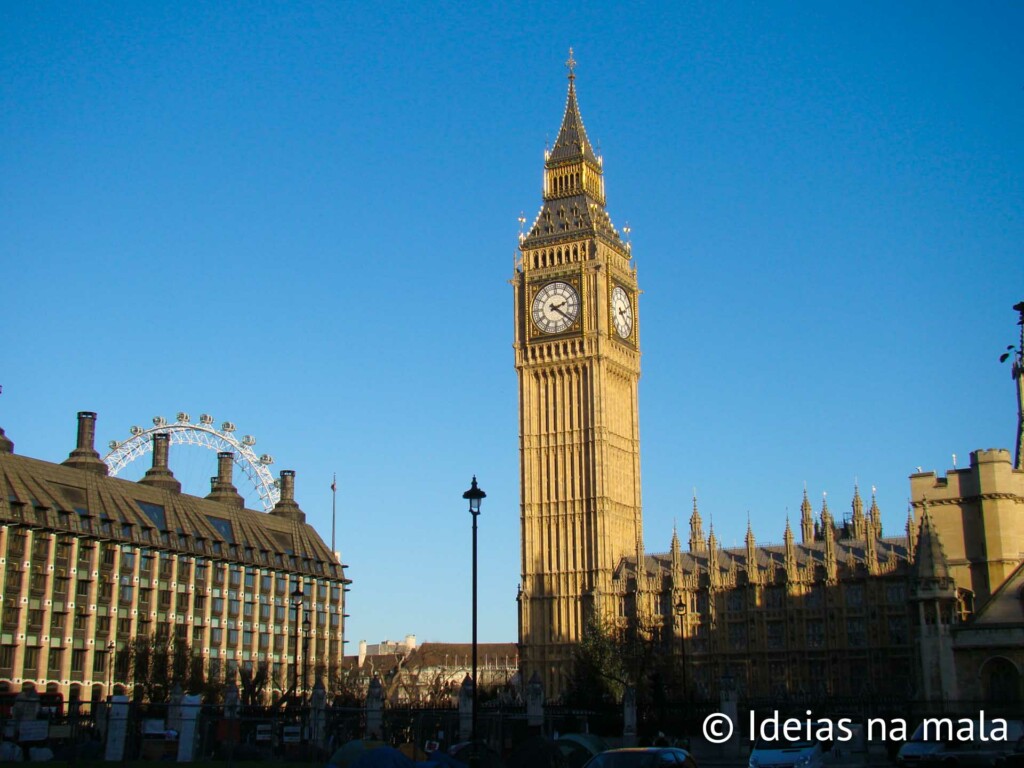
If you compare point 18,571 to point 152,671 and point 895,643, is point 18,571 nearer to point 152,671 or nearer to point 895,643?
point 152,671

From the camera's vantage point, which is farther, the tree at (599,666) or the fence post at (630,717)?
the tree at (599,666)

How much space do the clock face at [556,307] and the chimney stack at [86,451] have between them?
3730 cm

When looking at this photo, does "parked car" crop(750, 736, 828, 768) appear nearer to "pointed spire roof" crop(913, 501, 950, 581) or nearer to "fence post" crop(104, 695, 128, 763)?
"fence post" crop(104, 695, 128, 763)

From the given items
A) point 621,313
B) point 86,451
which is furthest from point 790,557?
point 86,451

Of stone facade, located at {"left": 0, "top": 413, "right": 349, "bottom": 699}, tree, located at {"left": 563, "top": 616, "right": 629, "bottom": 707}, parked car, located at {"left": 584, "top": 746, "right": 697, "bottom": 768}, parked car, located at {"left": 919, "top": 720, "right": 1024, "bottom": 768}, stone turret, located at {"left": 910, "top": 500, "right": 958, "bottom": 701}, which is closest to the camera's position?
parked car, located at {"left": 584, "top": 746, "right": 697, "bottom": 768}

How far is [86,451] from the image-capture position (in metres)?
93.4

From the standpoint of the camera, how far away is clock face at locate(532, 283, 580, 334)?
110250 millimetres

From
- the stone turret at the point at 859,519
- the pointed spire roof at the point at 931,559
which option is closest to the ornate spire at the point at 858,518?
the stone turret at the point at 859,519

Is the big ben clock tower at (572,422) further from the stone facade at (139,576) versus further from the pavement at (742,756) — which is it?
the pavement at (742,756)

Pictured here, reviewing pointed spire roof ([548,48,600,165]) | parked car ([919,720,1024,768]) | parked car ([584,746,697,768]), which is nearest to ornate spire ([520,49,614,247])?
pointed spire roof ([548,48,600,165])

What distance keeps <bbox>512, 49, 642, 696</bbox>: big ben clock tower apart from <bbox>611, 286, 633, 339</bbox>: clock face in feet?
0.47

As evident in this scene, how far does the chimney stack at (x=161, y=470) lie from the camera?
334 ft

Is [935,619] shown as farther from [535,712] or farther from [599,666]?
[599,666]

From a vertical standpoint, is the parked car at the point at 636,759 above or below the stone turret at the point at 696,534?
below
